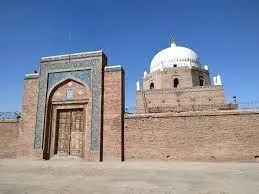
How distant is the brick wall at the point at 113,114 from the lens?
44.4 feet

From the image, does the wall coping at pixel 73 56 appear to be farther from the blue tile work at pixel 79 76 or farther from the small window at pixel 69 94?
the small window at pixel 69 94

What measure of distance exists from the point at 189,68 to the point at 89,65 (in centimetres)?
1529

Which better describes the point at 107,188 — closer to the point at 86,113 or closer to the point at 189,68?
the point at 86,113

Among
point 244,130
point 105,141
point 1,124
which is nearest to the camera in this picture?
point 244,130

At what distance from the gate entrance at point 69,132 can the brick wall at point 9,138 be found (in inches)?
108

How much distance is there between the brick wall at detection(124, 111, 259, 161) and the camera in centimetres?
1263

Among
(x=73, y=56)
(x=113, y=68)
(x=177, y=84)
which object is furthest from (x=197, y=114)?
(x=177, y=84)

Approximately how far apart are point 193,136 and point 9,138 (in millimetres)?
11056

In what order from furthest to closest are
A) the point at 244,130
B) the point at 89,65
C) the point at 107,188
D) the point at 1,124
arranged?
the point at 1,124 < the point at 89,65 < the point at 244,130 < the point at 107,188

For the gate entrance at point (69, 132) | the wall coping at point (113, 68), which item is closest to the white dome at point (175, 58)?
the wall coping at point (113, 68)

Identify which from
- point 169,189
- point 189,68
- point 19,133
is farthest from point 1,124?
point 189,68

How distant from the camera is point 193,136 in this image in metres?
A: 13.1

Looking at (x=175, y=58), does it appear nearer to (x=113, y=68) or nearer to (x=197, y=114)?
(x=113, y=68)

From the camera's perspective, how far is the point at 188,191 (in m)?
5.53
